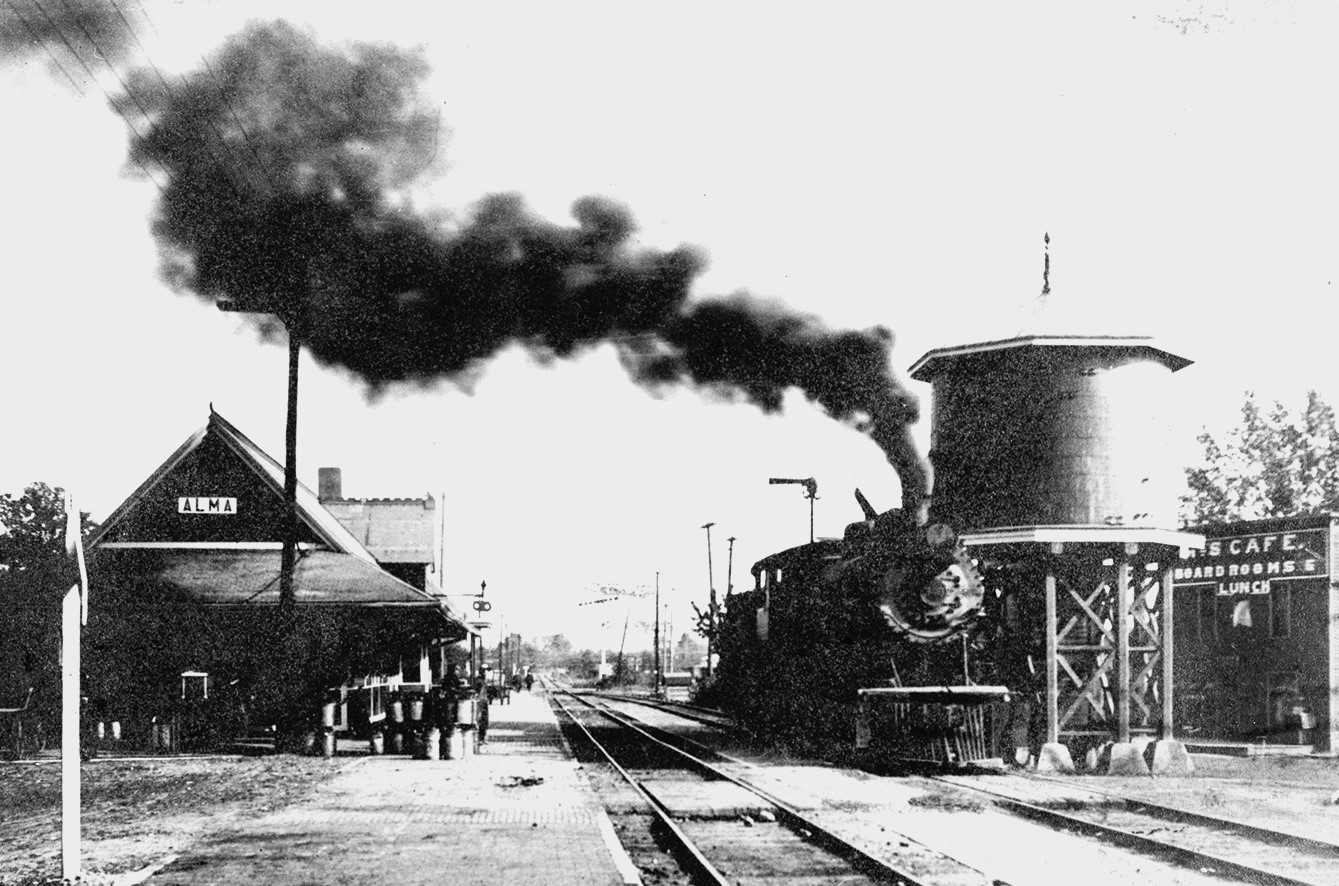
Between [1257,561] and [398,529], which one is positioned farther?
[398,529]

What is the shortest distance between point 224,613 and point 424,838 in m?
14.1

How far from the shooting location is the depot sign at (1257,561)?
2513 centimetres

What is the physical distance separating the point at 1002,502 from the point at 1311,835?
27.3ft

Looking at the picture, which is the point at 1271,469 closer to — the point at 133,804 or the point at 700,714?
the point at 700,714

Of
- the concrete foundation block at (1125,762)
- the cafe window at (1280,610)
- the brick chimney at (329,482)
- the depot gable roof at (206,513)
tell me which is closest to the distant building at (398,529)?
the brick chimney at (329,482)

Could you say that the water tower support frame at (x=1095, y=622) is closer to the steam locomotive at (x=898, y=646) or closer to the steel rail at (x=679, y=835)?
the steam locomotive at (x=898, y=646)

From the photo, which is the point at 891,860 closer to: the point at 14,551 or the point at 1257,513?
the point at 14,551

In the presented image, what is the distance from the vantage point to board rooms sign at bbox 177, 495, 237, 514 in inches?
1120

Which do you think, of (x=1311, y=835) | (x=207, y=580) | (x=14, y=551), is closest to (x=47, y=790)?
(x=207, y=580)

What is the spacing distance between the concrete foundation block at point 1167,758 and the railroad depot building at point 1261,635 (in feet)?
18.0

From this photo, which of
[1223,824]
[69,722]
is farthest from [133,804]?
[1223,824]

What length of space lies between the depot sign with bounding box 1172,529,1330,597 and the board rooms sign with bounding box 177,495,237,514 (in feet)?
59.9

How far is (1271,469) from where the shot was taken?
47.2 metres

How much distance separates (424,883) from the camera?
8.89 m
